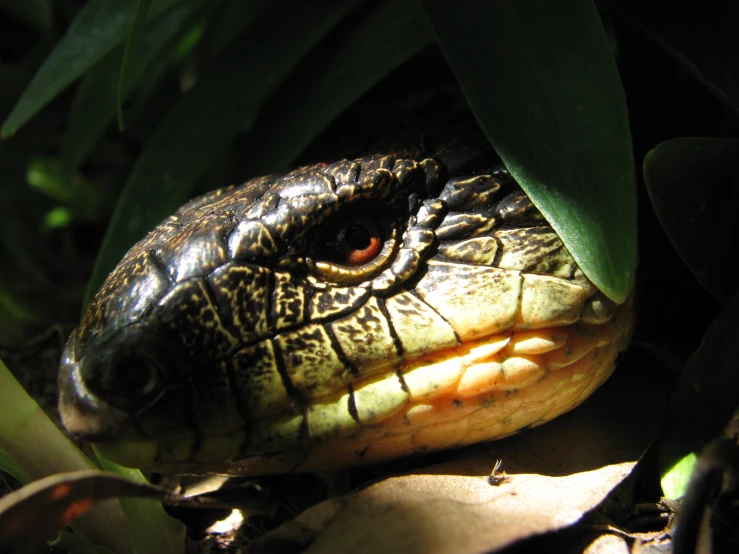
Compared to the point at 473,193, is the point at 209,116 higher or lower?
higher

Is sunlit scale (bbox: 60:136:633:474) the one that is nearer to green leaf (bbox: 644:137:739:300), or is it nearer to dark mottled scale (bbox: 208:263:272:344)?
dark mottled scale (bbox: 208:263:272:344)

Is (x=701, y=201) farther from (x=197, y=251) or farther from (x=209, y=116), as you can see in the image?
(x=209, y=116)

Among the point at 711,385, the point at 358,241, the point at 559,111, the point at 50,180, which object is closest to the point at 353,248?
the point at 358,241

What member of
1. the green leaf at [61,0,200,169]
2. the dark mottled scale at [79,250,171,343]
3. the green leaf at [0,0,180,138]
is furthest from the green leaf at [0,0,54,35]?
the dark mottled scale at [79,250,171,343]

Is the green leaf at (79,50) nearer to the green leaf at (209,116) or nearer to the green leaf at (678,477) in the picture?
the green leaf at (209,116)

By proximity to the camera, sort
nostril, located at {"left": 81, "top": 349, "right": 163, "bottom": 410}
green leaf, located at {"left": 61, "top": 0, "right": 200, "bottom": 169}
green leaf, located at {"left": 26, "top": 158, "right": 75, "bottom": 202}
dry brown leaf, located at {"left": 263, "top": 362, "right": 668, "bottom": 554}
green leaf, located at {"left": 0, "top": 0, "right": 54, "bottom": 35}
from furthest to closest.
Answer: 1. green leaf, located at {"left": 26, "top": 158, "right": 75, "bottom": 202}
2. green leaf, located at {"left": 0, "top": 0, "right": 54, "bottom": 35}
3. green leaf, located at {"left": 61, "top": 0, "right": 200, "bottom": 169}
4. nostril, located at {"left": 81, "top": 349, "right": 163, "bottom": 410}
5. dry brown leaf, located at {"left": 263, "top": 362, "right": 668, "bottom": 554}

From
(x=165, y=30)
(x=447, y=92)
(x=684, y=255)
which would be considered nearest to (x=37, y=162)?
(x=165, y=30)

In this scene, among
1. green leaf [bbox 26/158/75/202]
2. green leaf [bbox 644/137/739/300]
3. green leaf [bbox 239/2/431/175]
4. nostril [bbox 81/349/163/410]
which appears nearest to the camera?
nostril [bbox 81/349/163/410]

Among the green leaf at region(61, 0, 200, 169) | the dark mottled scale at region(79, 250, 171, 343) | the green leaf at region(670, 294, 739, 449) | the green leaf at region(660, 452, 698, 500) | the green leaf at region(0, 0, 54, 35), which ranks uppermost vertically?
the green leaf at region(0, 0, 54, 35)
